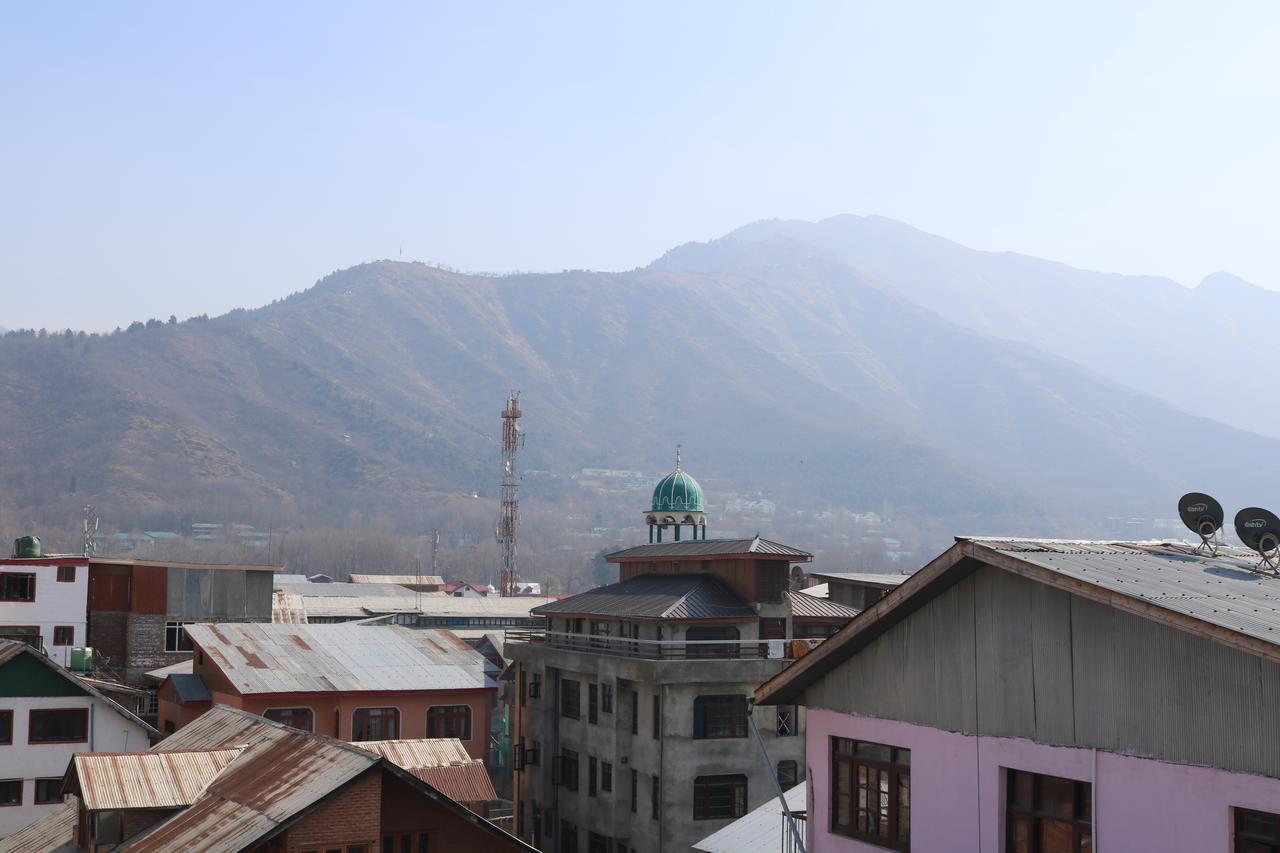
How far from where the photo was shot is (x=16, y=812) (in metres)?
58.6

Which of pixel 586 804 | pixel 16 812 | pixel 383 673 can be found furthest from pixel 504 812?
pixel 16 812

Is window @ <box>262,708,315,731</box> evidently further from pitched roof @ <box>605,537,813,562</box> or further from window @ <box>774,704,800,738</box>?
window @ <box>774,704,800,738</box>

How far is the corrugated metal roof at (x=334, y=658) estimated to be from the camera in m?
66.0

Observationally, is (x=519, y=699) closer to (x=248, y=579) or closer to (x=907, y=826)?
(x=248, y=579)

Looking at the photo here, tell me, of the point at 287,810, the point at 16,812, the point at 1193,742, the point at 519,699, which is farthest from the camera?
the point at 519,699

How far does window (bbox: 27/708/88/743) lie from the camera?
193 ft

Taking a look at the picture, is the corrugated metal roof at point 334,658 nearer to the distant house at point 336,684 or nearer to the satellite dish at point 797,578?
the distant house at point 336,684

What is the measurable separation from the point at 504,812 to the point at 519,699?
26.1 ft

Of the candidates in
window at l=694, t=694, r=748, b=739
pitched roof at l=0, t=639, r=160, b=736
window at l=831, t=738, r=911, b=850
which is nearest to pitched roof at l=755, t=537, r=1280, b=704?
window at l=831, t=738, r=911, b=850

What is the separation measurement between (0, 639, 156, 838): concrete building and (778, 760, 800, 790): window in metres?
27.1

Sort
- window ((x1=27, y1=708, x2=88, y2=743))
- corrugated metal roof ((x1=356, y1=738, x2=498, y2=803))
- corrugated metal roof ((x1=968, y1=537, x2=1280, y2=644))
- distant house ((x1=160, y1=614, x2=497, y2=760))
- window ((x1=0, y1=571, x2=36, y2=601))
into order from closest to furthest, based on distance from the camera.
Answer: corrugated metal roof ((x1=968, y1=537, x2=1280, y2=644)) → corrugated metal roof ((x1=356, y1=738, x2=498, y2=803)) → window ((x1=27, y1=708, x2=88, y2=743)) → distant house ((x1=160, y1=614, x2=497, y2=760)) → window ((x1=0, y1=571, x2=36, y2=601))

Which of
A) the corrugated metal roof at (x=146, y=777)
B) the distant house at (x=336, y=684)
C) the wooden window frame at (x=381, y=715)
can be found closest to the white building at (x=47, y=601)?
the distant house at (x=336, y=684)

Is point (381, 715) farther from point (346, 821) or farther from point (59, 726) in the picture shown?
point (346, 821)

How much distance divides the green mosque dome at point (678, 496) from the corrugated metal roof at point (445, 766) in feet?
130
